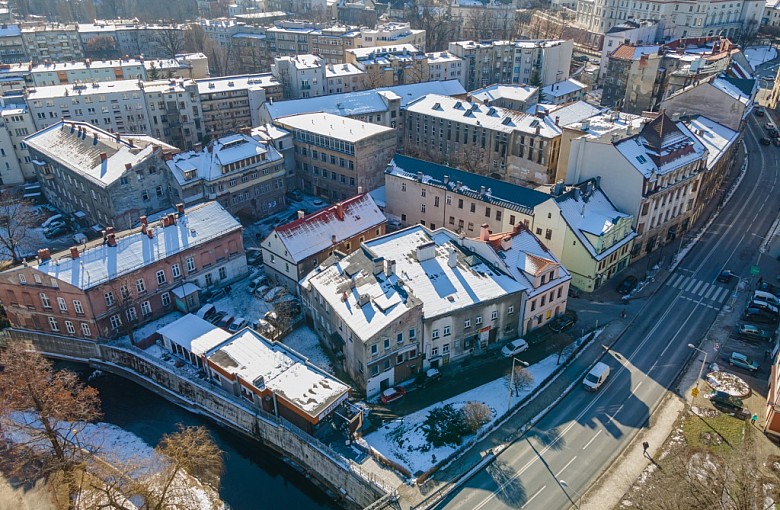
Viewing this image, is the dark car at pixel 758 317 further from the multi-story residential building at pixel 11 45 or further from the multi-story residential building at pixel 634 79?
the multi-story residential building at pixel 11 45

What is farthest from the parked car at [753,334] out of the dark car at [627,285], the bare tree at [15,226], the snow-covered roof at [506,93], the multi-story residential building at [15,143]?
the multi-story residential building at [15,143]

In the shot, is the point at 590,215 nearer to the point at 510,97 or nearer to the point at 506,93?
the point at 510,97

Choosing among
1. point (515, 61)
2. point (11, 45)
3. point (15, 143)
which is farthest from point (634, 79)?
point (11, 45)

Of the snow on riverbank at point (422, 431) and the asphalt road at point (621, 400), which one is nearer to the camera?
the asphalt road at point (621, 400)

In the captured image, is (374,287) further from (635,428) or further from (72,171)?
(72,171)

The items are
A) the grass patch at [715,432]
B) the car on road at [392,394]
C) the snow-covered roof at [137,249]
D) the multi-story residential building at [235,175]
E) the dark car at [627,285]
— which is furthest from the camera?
the multi-story residential building at [235,175]

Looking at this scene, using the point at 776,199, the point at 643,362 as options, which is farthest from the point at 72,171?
the point at 776,199
